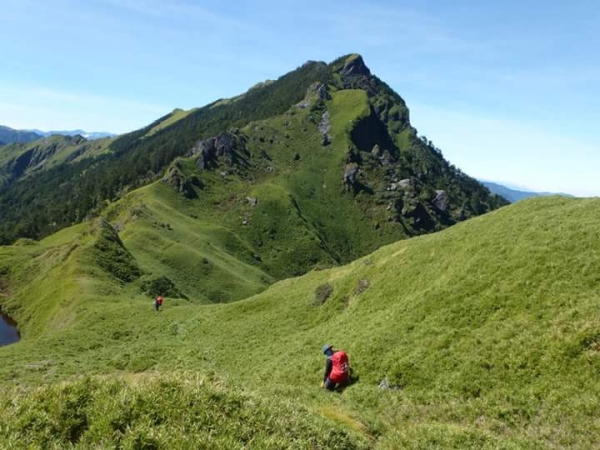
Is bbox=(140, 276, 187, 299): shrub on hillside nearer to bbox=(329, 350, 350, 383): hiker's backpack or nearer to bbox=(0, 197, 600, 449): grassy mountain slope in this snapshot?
bbox=(0, 197, 600, 449): grassy mountain slope

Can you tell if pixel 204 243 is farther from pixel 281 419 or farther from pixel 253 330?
pixel 281 419

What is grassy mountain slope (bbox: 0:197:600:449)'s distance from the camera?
43.5 feet

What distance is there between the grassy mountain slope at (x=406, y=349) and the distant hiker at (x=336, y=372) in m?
0.97

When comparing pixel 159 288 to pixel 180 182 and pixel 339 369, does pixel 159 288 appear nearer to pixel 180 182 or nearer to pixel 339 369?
pixel 339 369

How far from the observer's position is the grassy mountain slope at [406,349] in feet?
43.5

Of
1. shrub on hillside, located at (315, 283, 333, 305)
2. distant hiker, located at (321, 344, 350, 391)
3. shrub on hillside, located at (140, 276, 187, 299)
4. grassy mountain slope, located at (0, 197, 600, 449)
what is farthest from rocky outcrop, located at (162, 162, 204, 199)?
distant hiker, located at (321, 344, 350, 391)

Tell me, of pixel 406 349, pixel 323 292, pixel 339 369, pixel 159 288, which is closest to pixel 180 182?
pixel 159 288

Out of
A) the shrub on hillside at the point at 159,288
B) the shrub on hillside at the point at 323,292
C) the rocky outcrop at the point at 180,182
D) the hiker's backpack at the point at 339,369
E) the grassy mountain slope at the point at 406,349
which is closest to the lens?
the grassy mountain slope at the point at 406,349

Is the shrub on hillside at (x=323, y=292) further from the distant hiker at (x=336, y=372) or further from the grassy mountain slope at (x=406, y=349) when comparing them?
the distant hiker at (x=336, y=372)

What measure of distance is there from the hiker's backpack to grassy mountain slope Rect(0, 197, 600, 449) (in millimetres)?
988

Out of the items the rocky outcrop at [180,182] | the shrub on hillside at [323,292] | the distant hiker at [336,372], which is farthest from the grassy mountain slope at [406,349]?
the rocky outcrop at [180,182]

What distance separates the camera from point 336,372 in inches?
966

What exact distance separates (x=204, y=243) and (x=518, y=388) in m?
119

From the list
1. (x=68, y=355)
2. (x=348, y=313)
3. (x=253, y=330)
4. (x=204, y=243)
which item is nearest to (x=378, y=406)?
(x=348, y=313)
